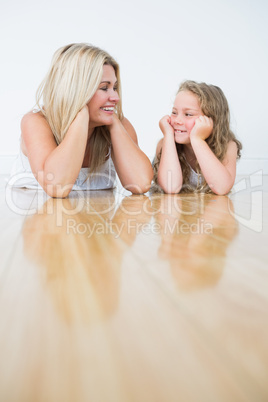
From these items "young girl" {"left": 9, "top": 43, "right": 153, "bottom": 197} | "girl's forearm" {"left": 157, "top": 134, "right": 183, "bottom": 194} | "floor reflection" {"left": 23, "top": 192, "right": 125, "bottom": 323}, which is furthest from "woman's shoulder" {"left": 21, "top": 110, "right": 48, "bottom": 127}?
"floor reflection" {"left": 23, "top": 192, "right": 125, "bottom": 323}

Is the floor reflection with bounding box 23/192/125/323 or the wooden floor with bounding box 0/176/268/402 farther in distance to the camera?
the floor reflection with bounding box 23/192/125/323

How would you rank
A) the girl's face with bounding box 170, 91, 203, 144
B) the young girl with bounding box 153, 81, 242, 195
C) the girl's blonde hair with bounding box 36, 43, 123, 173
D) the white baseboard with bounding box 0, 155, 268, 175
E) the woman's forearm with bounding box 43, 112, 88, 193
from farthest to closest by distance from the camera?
the white baseboard with bounding box 0, 155, 268, 175
the girl's face with bounding box 170, 91, 203, 144
the young girl with bounding box 153, 81, 242, 195
the girl's blonde hair with bounding box 36, 43, 123, 173
the woman's forearm with bounding box 43, 112, 88, 193

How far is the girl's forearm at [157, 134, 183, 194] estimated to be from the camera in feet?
4.65

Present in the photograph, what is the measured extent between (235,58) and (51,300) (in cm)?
436

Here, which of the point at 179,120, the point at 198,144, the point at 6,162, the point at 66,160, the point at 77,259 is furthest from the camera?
→ the point at 6,162

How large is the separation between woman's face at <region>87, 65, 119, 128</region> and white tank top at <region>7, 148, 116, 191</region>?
252 millimetres

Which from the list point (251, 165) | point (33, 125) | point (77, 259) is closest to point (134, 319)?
point (77, 259)

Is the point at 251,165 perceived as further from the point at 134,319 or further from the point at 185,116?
the point at 134,319

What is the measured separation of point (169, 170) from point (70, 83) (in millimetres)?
465

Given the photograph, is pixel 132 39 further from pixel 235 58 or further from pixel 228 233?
pixel 228 233

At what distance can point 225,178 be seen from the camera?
135 cm

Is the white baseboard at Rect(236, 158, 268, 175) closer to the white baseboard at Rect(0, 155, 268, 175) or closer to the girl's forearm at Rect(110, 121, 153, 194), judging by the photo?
the white baseboard at Rect(0, 155, 268, 175)

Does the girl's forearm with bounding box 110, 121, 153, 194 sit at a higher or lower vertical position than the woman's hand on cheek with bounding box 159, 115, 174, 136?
lower

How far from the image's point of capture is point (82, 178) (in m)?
1.57
